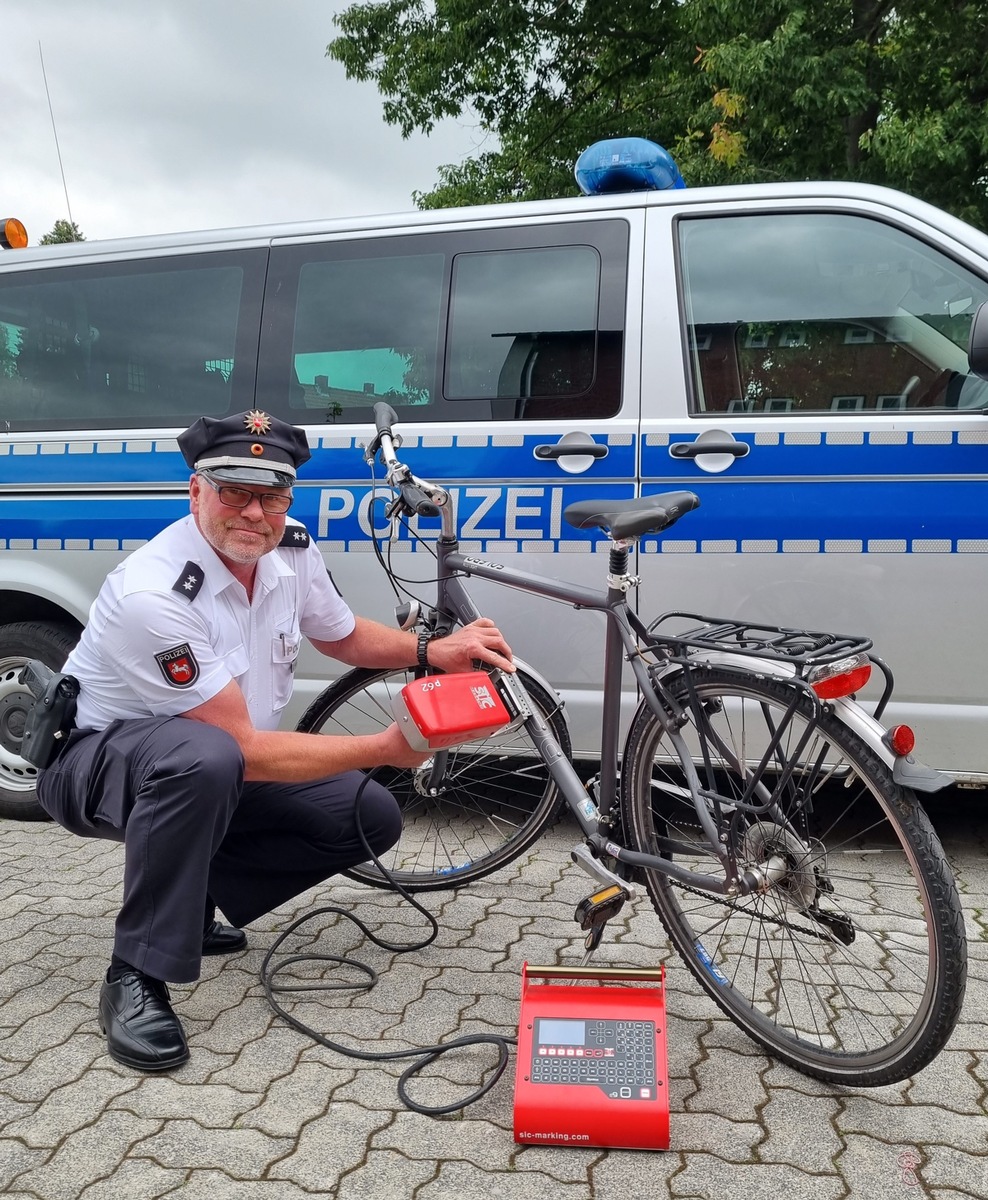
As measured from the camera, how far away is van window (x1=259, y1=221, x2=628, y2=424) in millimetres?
3242

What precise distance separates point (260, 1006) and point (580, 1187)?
0.97 metres

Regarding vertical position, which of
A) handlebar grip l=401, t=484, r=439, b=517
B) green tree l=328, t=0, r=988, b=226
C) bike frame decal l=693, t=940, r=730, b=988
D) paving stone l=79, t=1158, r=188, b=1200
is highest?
green tree l=328, t=0, r=988, b=226

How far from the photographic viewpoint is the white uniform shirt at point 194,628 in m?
2.27

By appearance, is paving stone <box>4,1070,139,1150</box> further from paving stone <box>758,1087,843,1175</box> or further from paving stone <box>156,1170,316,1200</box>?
paving stone <box>758,1087,843,1175</box>

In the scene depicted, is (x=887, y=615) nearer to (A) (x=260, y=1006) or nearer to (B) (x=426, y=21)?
(A) (x=260, y=1006)

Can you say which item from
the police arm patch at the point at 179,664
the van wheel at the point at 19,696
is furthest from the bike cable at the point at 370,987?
the van wheel at the point at 19,696

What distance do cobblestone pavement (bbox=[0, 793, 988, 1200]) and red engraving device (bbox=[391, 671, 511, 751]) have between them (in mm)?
734

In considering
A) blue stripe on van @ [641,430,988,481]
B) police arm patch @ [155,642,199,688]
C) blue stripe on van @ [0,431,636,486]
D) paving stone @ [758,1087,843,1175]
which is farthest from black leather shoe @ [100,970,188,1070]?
blue stripe on van @ [641,430,988,481]

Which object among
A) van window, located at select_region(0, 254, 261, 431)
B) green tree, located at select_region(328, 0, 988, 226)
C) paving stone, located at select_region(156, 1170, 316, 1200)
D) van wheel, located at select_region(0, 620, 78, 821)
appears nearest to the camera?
paving stone, located at select_region(156, 1170, 316, 1200)

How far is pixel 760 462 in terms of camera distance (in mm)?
3068

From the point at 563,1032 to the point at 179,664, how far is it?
111 cm

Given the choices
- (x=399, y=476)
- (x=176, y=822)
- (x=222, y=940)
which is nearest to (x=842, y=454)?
(x=399, y=476)

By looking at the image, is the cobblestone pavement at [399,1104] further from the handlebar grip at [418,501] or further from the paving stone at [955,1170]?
the handlebar grip at [418,501]

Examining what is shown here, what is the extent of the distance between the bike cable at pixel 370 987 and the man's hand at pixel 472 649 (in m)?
0.35
